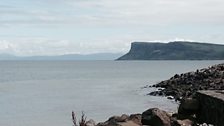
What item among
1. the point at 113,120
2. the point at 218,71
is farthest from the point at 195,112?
the point at 218,71

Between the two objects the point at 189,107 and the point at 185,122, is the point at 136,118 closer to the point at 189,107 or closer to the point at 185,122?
the point at 185,122

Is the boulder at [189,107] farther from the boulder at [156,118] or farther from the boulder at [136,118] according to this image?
the boulder at [136,118]

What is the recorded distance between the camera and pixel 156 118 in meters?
16.1

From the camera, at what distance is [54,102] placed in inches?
1725

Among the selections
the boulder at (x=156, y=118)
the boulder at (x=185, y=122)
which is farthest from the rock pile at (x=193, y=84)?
the boulder at (x=185, y=122)

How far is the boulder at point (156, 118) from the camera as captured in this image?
15969 mm

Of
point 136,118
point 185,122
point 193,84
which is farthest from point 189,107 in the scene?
point 193,84

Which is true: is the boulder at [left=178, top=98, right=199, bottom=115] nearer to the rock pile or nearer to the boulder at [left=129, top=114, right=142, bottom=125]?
the boulder at [left=129, top=114, right=142, bottom=125]

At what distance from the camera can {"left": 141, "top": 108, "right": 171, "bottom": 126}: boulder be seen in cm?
1597

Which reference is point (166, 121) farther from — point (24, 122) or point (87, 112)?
point (87, 112)

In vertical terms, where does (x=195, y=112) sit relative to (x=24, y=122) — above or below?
above

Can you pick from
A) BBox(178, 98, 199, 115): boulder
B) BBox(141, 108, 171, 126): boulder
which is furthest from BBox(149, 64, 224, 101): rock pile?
BBox(141, 108, 171, 126): boulder

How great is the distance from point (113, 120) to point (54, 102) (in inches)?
1107

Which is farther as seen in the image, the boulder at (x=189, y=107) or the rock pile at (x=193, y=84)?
the rock pile at (x=193, y=84)
